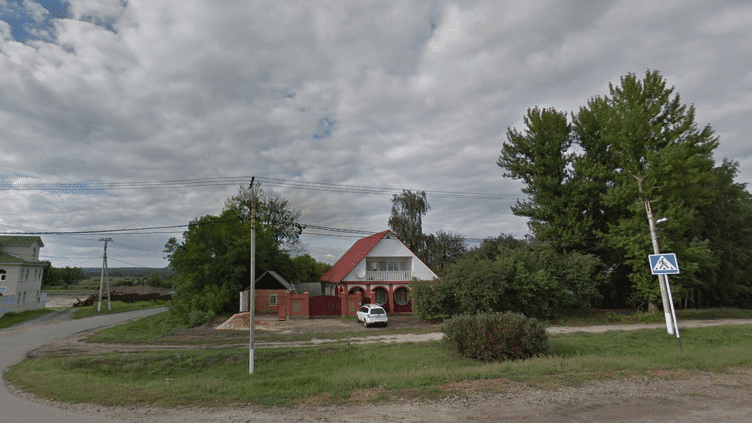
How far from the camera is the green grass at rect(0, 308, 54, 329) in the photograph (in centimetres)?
3203

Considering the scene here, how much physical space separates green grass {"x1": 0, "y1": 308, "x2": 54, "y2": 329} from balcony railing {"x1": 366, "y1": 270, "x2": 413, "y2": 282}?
29.8m

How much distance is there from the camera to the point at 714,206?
Result: 32.1 metres

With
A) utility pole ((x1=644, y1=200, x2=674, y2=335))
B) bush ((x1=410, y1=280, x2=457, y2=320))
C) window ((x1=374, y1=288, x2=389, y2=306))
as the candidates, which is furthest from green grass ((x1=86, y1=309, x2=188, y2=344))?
utility pole ((x1=644, y1=200, x2=674, y2=335))

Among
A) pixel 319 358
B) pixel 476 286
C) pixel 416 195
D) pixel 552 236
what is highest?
pixel 416 195

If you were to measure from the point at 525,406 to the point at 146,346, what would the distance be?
19475 millimetres

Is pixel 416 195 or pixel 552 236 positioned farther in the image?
pixel 416 195

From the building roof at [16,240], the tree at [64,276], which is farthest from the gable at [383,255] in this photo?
the tree at [64,276]

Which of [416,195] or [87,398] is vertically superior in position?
[416,195]

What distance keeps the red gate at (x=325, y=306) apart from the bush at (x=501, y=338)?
18.0m

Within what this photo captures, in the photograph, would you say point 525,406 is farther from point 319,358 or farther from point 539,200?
point 539,200

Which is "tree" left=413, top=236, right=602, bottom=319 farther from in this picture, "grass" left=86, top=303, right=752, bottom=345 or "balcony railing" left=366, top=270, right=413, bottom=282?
"balcony railing" left=366, top=270, right=413, bottom=282

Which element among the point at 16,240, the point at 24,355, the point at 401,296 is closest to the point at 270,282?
the point at 401,296

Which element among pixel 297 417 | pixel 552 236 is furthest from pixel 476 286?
pixel 297 417

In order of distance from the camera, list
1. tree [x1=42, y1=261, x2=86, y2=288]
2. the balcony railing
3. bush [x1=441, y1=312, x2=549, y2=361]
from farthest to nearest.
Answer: tree [x1=42, y1=261, x2=86, y2=288] → the balcony railing → bush [x1=441, y1=312, x2=549, y2=361]
